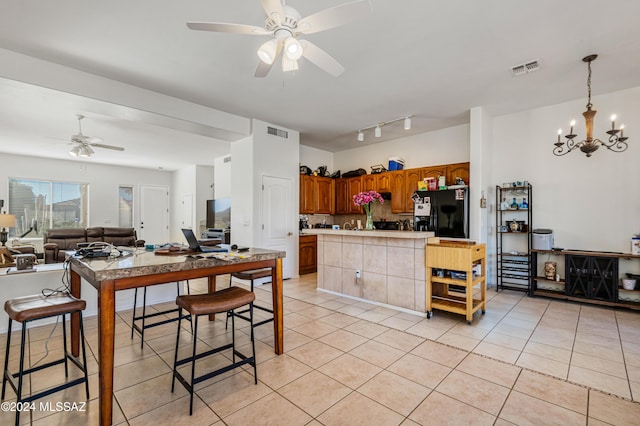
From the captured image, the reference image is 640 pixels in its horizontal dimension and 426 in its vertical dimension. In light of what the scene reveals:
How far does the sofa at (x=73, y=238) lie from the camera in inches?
227

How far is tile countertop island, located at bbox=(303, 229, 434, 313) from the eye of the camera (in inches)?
138

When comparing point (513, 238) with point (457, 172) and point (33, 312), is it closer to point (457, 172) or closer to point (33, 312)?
point (457, 172)

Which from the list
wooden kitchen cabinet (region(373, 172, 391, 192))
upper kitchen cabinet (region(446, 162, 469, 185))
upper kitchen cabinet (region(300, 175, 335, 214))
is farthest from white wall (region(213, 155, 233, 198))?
upper kitchen cabinet (region(446, 162, 469, 185))

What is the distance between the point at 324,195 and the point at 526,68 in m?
4.46

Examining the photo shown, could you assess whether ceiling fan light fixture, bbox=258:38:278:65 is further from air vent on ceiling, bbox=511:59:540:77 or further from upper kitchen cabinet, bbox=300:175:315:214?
upper kitchen cabinet, bbox=300:175:315:214

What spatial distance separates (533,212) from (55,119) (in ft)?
26.3

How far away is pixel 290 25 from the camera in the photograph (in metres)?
2.07

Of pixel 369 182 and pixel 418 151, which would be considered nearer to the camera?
pixel 418 151

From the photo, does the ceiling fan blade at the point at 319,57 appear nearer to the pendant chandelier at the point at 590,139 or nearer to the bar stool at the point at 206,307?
the bar stool at the point at 206,307

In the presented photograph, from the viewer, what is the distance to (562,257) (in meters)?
4.46

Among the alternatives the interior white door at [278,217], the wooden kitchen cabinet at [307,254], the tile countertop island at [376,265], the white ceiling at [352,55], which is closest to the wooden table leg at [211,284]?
the tile countertop island at [376,265]

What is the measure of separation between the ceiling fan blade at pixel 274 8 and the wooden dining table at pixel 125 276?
171 cm

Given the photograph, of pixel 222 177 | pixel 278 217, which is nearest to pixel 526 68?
pixel 278 217

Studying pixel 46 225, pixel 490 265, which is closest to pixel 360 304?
pixel 490 265
